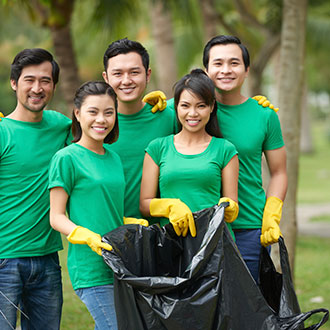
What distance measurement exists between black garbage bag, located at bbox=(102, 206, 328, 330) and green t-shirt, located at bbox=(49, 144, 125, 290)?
0.12 meters

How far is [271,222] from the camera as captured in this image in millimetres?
3176

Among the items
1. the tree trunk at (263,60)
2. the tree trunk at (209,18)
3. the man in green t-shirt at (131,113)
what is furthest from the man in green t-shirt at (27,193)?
the tree trunk at (209,18)

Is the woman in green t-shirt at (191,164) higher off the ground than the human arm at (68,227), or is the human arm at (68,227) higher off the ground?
the woman in green t-shirt at (191,164)

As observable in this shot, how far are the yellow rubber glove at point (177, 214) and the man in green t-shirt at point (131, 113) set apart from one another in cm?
28

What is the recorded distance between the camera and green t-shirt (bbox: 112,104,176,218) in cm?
312

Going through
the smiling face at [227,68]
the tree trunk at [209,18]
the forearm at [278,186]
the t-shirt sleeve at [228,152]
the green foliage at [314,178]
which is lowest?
the green foliage at [314,178]

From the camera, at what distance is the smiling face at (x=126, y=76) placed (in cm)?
308

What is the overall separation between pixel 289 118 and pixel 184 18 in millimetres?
5006

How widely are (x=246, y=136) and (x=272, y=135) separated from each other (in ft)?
0.59

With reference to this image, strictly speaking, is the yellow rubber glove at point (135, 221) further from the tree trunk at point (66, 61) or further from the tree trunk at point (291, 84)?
the tree trunk at point (66, 61)

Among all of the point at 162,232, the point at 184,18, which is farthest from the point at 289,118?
the point at 184,18

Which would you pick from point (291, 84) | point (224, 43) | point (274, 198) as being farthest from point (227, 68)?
point (291, 84)

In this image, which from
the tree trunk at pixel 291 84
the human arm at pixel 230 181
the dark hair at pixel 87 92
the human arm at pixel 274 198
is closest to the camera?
the dark hair at pixel 87 92

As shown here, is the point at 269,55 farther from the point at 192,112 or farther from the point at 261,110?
the point at 192,112
